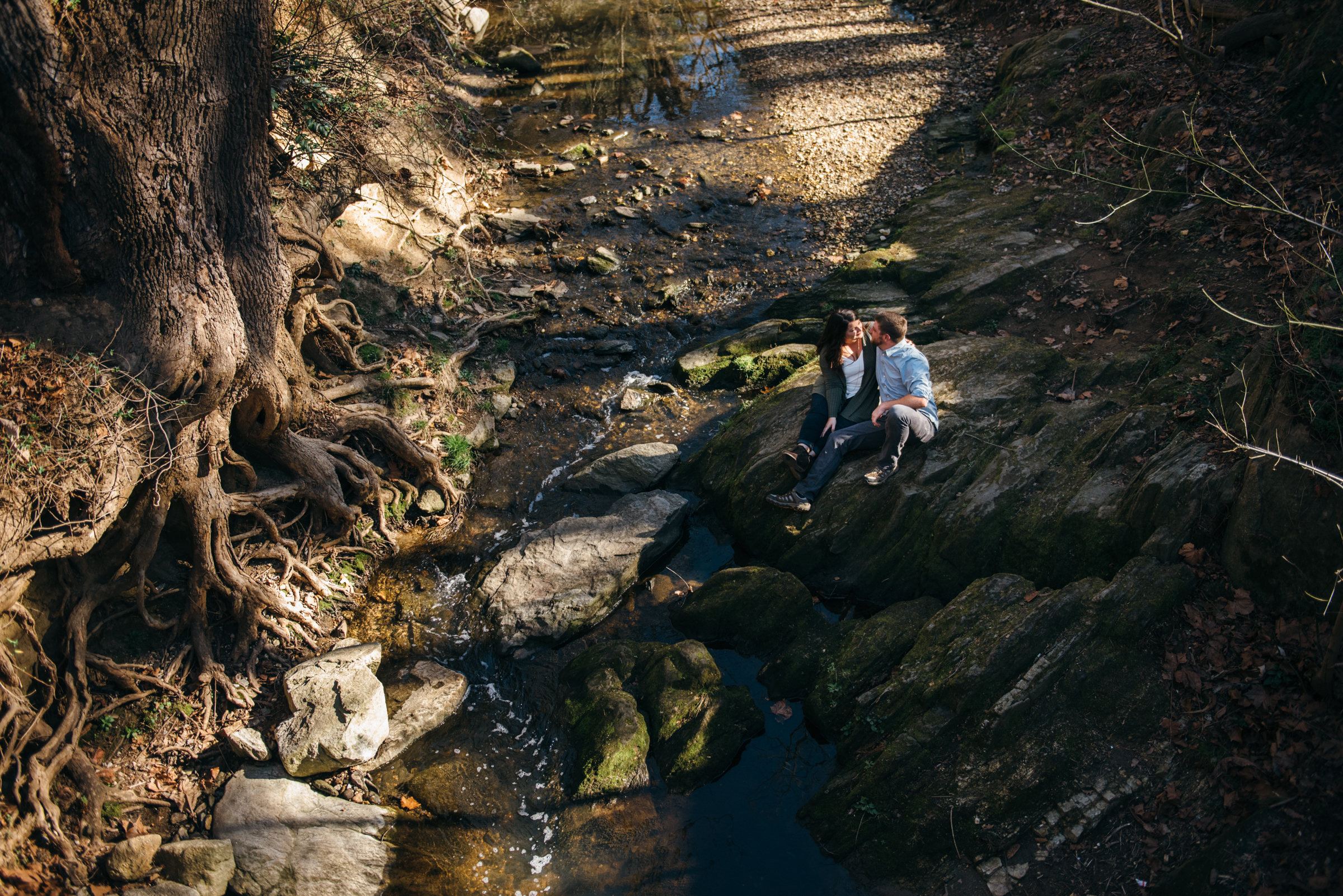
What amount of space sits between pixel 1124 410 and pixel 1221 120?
5.34 m

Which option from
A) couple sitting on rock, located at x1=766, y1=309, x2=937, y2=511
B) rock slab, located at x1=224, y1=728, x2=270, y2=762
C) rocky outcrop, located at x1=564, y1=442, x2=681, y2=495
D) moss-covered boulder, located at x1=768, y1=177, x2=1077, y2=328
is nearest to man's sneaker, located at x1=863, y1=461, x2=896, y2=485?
couple sitting on rock, located at x1=766, y1=309, x2=937, y2=511

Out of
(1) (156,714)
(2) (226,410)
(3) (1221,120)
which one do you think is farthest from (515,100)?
(1) (156,714)

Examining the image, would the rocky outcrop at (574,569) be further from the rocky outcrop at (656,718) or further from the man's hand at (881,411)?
the man's hand at (881,411)

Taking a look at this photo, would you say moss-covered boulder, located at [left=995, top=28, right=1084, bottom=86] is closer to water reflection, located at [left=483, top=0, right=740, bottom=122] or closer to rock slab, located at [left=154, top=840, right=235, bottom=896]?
water reflection, located at [left=483, top=0, right=740, bottom=122]

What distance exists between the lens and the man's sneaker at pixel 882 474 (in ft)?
23.4

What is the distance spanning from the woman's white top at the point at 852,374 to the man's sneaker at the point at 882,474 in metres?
0.80

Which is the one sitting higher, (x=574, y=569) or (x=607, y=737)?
(x=574, y=569)

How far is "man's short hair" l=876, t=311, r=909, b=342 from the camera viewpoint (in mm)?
6879

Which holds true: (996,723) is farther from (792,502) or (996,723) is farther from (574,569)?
(574,569)

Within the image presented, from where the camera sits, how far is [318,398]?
8.07 metres

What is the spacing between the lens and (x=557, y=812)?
5.95 metres

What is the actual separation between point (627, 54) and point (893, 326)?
45.7 ft

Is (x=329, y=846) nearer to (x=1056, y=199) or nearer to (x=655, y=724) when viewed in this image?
(x=655, y=724)

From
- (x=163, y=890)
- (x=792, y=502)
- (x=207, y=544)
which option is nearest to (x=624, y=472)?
(x=792, y=502)
